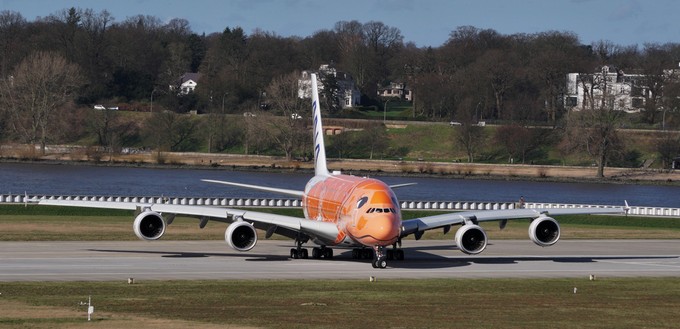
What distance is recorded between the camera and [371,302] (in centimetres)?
3638

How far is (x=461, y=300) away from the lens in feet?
124

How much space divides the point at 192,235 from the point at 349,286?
23550 millimetres

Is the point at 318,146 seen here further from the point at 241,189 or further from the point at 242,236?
the point at 241,189

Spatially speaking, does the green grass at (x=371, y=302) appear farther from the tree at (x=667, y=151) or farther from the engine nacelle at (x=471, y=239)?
the tree at (x=667, y=151)

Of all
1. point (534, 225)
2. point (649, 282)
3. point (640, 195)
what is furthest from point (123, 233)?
point (640, 195)

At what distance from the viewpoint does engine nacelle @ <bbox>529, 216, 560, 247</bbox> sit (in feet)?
163

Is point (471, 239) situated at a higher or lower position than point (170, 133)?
lower

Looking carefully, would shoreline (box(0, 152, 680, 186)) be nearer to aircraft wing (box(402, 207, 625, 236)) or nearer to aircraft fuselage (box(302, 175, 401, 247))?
aircraft wing (box(402, 207, 625, 236))

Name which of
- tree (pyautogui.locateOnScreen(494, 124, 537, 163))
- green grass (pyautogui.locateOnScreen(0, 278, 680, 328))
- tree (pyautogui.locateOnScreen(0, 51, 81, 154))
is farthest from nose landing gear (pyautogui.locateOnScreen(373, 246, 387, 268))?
tree (pyautogui.locateOnScreen(494, 124, 537, 163))

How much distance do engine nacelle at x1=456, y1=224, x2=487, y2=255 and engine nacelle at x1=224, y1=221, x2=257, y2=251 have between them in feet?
24.5

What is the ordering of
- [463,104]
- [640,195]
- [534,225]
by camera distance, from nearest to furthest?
[534,225] < [640,195] < [463,104]

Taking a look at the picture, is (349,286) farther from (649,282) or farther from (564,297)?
(649,282)

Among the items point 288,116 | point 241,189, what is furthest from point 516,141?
point 241,189

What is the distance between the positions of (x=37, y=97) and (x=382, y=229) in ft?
423
